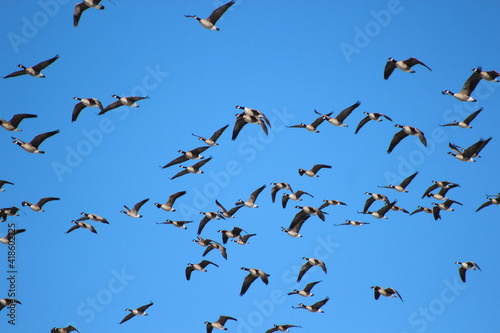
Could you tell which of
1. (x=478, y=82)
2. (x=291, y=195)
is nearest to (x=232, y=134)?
(x=291, y=195)

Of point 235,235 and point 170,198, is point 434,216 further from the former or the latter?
point 170,198

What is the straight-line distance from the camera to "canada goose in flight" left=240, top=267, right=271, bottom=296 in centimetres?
3870

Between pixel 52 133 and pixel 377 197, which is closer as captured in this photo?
pixel 52 133

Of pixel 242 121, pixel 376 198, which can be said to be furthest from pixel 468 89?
pixel 242 121

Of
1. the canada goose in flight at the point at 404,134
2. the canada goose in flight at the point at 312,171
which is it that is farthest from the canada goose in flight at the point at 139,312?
the canada goose in flight at the point at 404,134

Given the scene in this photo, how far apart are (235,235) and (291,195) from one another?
9.57ft

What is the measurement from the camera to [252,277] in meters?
40.0

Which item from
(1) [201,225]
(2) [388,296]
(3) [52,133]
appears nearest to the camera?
(3) [52,133]

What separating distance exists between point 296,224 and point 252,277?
287cm

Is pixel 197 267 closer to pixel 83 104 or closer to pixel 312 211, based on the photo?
pixel 312 211

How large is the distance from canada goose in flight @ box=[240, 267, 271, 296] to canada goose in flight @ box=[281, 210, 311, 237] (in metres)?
2.21

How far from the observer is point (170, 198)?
39719 millimetres

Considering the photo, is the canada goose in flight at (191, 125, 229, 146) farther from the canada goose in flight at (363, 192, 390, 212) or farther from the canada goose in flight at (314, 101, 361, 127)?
the canada goose in flight at (363, 192, 390, 212)

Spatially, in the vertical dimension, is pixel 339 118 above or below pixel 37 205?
below
